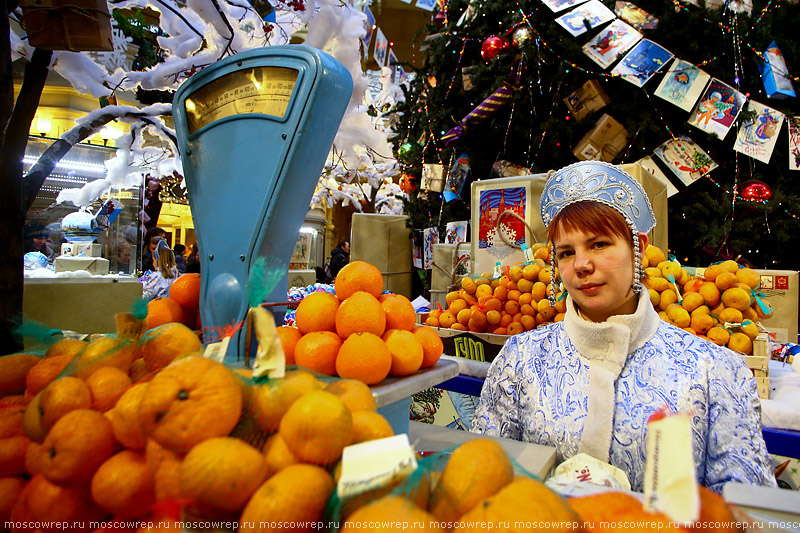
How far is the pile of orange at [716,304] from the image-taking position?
1.84 metres

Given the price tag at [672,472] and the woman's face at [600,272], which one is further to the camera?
the woman's face at [600,272]

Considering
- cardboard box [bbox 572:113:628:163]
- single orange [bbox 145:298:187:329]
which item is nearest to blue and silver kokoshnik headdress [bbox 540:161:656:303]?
single orange [bbox 145:298:187:329]

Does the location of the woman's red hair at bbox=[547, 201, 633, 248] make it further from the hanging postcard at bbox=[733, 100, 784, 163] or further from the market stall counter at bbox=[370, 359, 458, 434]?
the hanging postcard at bbox=[733, 100, 784, 163]

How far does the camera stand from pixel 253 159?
40.8 inches

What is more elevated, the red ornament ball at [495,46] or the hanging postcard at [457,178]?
the red ornament ball at [495,46]

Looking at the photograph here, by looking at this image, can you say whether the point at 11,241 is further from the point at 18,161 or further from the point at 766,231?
the point at 766,231

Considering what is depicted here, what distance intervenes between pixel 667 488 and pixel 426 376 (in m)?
0.52

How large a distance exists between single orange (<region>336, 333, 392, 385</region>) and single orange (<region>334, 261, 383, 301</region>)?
15 cm

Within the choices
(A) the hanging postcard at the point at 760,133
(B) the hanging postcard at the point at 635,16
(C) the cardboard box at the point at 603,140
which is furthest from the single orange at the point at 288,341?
(B) the hanging postcard at the point at 635,16

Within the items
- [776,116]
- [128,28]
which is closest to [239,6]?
[128,28]

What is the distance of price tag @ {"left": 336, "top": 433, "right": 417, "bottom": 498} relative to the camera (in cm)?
42

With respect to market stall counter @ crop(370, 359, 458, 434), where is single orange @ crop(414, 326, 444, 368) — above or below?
above

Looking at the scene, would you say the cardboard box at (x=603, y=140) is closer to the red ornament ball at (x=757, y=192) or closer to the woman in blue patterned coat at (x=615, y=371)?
the red ornament ball at (x=757, y=192)

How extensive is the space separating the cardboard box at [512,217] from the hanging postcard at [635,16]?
83.5 inches
